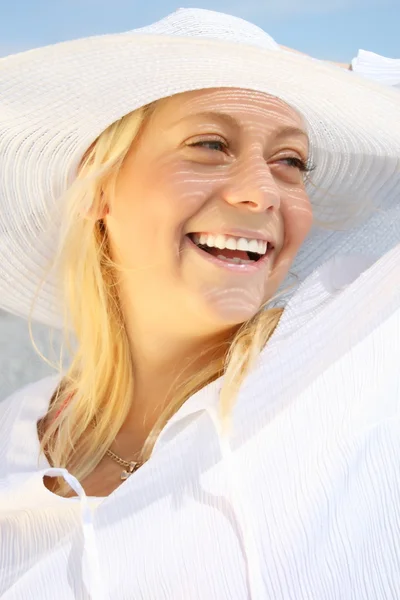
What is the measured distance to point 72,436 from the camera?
1.60 m

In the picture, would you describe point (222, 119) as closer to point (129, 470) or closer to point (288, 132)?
point (288, 132)

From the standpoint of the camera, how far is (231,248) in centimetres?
131

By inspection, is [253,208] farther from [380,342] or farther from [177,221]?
[380,342]

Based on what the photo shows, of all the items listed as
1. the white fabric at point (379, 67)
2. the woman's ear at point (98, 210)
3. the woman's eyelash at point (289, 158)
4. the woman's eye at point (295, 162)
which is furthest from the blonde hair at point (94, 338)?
the white fabric at point (379, 67)

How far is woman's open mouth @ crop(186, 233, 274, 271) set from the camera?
1315mm

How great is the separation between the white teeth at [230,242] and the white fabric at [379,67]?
0.31 m

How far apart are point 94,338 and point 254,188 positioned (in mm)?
483

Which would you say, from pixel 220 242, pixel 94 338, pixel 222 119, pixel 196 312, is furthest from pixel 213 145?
pixel 94 338

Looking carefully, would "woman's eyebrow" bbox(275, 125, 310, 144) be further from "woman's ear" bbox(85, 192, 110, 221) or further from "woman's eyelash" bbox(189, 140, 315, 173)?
"woman's ear" bbox(85, 192, 110, 221)

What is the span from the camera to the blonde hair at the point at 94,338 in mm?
1420

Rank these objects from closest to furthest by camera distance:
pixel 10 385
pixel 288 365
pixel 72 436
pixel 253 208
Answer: pixel 288 365 → pixel 253 208 → pixel 72 436 → pixel 10 385

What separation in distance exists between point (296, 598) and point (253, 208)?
21.3 inches

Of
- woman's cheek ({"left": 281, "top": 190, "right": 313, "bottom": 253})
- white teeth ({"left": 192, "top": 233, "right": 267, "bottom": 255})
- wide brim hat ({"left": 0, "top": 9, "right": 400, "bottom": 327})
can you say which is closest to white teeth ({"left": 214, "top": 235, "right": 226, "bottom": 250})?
white teeth ({"left": 192, "top": 233, "right": 267, "bottom": 255})

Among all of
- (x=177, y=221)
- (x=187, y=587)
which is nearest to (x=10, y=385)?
(x=177, y=221)
